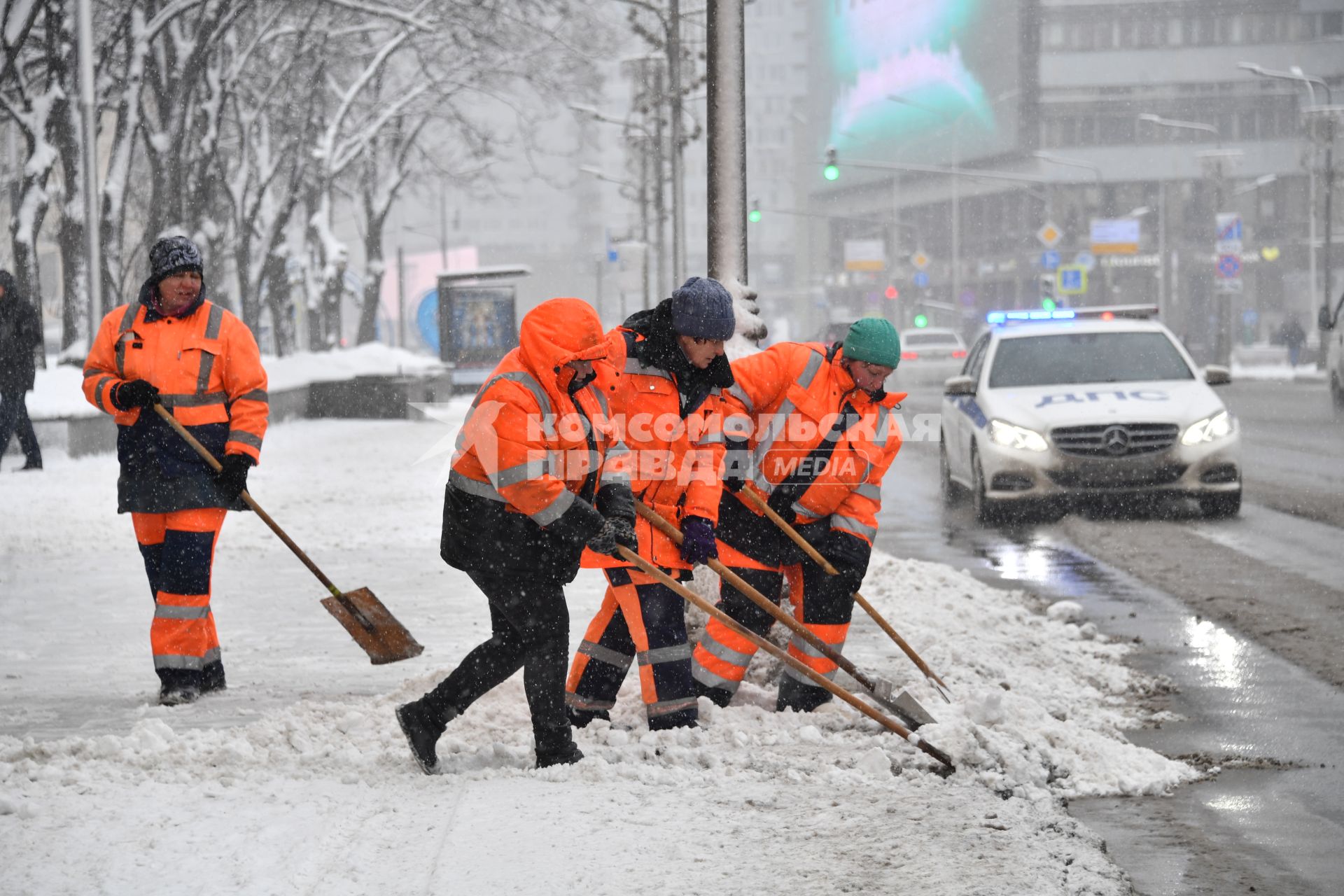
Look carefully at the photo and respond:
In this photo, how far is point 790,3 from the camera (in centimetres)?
13875

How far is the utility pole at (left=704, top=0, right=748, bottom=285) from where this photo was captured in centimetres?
795

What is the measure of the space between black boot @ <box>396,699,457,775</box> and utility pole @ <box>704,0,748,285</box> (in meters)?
3.42

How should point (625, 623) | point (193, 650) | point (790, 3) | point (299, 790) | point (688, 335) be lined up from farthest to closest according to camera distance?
point (790, 3) < point (193, 650) < point (625, 623) < point (688, 335) < point (299, 790)

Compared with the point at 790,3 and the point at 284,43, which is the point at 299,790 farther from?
the point at 790,3

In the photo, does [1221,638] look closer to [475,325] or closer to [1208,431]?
[1208,431]

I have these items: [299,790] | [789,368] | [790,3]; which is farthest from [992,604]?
[790,3]

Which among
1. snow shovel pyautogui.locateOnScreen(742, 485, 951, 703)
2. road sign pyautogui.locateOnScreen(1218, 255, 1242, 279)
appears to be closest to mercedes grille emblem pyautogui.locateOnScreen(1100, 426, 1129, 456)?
snow shovel pyautogui.locateOnScreen(742, 485, 951, 703)

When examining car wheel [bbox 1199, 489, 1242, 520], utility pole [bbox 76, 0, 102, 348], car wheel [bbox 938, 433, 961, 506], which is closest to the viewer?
car wheel [bbox 1199, 489, 1242, 520]

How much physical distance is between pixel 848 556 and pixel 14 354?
34.2 ft

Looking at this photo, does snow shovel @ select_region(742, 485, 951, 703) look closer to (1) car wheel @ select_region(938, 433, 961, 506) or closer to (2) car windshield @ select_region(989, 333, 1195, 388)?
(2) car windshield @ select_region(989, 333, 1195, 388)

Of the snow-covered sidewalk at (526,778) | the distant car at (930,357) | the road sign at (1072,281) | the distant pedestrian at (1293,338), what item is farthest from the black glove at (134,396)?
the road sign at (1072,281)

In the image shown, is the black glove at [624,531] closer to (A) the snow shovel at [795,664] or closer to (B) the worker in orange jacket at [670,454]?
(A) the snow shovel at [795,664]

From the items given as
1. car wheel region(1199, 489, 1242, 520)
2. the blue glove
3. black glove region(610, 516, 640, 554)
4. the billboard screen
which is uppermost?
the billboard screen

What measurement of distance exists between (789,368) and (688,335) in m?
0.87
